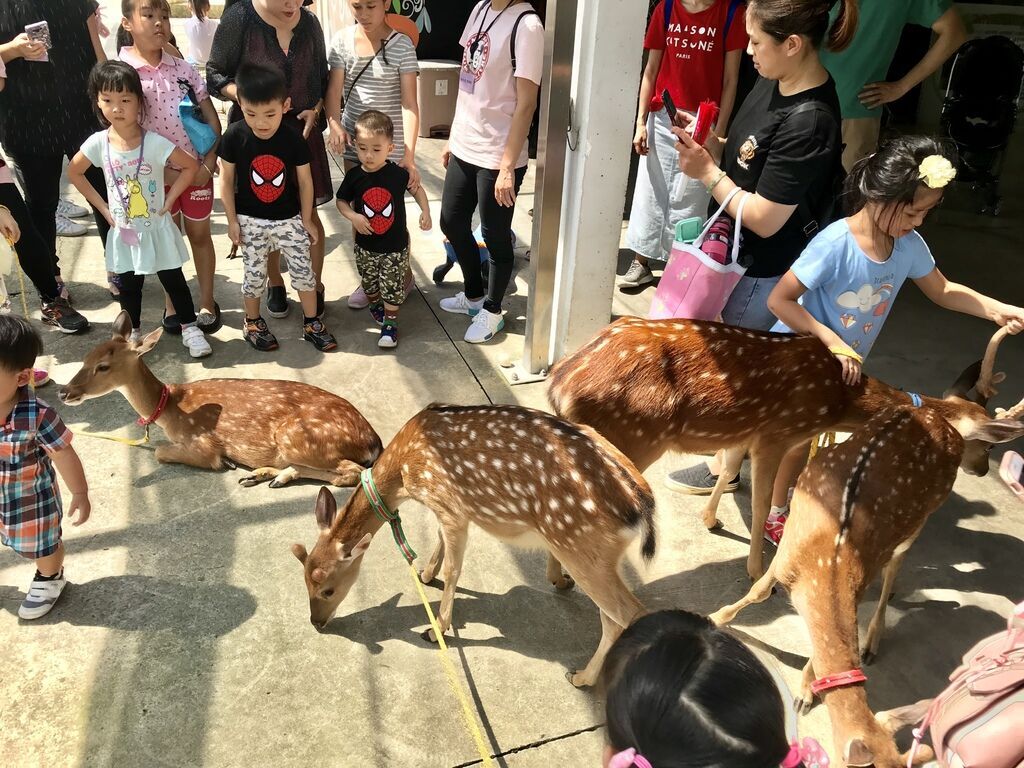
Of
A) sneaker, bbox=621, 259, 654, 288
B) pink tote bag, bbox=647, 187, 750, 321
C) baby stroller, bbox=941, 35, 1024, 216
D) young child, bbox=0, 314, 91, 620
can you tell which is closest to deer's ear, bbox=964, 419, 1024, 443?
pink tote bag, bbox=647, 187, 750, 321

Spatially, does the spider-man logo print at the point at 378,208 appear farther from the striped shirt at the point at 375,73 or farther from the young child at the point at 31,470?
the young child at the point at 31,470

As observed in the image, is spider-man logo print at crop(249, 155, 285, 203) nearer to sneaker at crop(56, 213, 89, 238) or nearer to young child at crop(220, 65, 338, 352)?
young child at crop(220, 65, 338, 352)

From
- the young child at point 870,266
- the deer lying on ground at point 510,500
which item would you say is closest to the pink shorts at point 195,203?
the deer lying on ground at point 510,500

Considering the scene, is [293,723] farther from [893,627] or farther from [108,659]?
[893,627]

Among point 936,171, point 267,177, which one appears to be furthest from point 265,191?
point 936,171

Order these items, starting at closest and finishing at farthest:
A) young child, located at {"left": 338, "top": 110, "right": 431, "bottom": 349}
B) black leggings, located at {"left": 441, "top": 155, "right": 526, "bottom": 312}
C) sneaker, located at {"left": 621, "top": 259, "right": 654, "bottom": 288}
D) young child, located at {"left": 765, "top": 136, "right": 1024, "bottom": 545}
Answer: young child, located at {"left": 765, "top": 136, "right": 1024, "bottom": 545}, young child, located at {"left": 338, "top": 110, "right": 431, "bottom": 349}, black leggings, located at {"left": 441, "top": 155, "right": 526, "bottom": 312}, sneaker, located at {"left": 621, "top": 259, "right": 654, "bottom": 288}

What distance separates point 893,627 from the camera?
3322mm

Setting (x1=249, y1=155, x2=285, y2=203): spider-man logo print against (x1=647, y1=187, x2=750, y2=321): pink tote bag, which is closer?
(x1=647, y1=187, x2=750, y2=321): pink tote bag

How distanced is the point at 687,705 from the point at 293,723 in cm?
189

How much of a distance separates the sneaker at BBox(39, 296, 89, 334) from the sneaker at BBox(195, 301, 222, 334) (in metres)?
0.72

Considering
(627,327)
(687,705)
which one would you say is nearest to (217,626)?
(627,327)

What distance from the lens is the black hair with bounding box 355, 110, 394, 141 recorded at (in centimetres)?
477

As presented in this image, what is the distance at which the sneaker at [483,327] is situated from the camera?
17.5 ft

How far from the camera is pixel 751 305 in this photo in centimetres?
370
